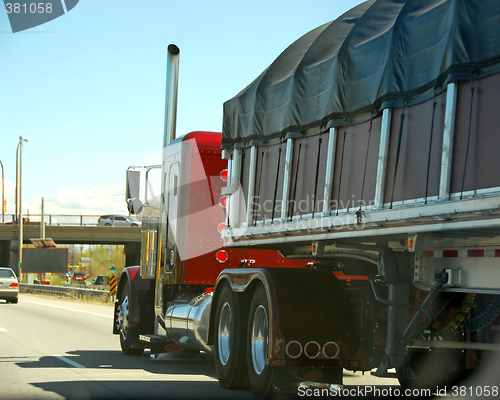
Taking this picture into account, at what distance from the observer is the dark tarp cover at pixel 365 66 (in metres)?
5.71

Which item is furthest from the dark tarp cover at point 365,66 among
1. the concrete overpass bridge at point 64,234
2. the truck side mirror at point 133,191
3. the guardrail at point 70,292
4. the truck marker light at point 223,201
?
the concrete overpass bridge at point 64,234

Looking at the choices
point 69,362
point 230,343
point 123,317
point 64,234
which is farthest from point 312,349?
point 64,234

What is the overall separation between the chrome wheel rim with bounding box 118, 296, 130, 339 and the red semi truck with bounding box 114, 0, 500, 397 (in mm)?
2611

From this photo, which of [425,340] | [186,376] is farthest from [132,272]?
[425,340]

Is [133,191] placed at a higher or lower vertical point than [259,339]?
higher

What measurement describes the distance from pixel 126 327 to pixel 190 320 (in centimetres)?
270

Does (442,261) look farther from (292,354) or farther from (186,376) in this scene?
(186,376)

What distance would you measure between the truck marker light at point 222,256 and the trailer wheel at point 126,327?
2.53m

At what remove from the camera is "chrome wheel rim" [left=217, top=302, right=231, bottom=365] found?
28.1 feet

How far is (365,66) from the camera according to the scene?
7199mm

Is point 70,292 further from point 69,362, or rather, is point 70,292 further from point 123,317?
point 69,362

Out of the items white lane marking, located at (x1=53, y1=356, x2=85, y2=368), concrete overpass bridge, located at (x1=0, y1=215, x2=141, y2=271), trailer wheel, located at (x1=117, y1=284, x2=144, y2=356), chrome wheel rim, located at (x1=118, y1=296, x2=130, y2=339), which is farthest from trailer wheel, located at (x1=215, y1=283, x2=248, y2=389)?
concrete overpass bridge, located at (x1=0, y1=215, x2=141, y2=271)

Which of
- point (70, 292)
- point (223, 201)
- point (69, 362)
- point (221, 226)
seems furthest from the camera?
point (70, 292)

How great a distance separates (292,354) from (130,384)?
2.70 meters
